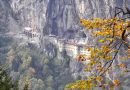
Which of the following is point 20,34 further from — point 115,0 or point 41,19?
point 115,0

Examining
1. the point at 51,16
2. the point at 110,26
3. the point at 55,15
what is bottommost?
the point at 51,16

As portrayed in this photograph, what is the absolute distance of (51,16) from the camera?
131m

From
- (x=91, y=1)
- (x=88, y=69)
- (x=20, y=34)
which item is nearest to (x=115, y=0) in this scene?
(x=91, y=1)

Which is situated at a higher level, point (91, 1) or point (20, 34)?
point (91, 1)

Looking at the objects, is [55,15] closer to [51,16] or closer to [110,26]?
[51,16]

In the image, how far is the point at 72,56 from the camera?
11988 cm

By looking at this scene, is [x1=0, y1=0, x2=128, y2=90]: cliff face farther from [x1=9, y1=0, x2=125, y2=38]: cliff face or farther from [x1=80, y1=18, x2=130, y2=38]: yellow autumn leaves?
[x1=80, y1=18, x2=130, y2=38]: yellow autumn leaves

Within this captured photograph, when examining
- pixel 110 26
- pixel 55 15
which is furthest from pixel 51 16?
pixel 110 26

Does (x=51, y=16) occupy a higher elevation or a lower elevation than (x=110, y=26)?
lower

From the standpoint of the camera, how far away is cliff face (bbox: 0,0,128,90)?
122300mm

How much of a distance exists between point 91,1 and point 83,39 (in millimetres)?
12706

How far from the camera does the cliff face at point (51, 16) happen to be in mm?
122300

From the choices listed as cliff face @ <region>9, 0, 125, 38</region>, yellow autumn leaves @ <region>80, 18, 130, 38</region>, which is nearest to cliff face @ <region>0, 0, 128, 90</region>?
cliff face @ <region>9, 0, 125, 38</region>

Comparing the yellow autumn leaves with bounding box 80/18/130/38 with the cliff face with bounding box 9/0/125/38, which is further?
the cliff face with bounding box 9/0/125/38
